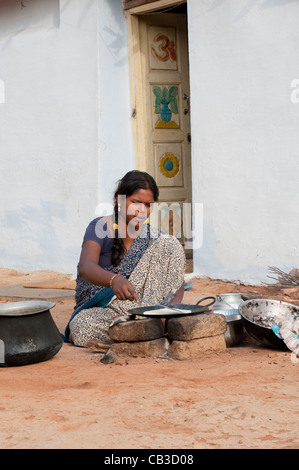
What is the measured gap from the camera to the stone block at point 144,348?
11.7 ft

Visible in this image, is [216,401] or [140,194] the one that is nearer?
[216,401]

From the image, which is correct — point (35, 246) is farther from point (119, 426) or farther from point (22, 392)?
point (119, 426)

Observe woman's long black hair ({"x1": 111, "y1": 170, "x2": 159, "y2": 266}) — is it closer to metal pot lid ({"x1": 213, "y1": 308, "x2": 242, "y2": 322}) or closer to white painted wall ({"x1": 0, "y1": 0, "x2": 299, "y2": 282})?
metal pot lid ({"x1": 213, "y1": 308, "x2": 242, "y2": 322})

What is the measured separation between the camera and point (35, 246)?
770cm

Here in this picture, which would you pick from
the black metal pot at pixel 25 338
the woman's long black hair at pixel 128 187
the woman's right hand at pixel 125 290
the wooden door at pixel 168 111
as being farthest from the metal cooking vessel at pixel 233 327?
the wooden door at pixel 168 111

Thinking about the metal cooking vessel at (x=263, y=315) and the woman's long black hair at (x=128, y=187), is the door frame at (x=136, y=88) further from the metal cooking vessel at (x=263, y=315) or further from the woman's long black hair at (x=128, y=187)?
the metal cooking vessel at (x=263, y=315)

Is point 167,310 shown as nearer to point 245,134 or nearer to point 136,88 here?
point 245,134

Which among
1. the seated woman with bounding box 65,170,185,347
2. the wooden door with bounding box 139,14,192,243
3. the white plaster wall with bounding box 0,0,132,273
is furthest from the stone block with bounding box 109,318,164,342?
the wooden door with bounding box 139,14,192,243

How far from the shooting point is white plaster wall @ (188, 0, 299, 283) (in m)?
5.83

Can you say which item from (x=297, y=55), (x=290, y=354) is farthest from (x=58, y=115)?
(x=290, y=354)

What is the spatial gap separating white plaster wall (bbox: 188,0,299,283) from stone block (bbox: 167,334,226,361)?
244 centimetres

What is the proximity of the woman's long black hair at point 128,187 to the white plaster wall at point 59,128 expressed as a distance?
9.82 feet

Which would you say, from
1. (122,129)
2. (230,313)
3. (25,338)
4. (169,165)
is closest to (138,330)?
(25,338)

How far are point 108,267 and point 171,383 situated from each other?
127cm
